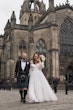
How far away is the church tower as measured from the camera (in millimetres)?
69287

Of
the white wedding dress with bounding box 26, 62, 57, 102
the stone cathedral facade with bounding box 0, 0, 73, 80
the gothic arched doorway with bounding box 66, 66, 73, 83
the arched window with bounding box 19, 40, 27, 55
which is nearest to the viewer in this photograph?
the white wedding dress with bounding box 26, 62, 57, 102

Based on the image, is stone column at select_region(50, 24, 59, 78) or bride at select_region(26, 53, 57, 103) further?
stone column at select_region(50, 24, 59, 78)

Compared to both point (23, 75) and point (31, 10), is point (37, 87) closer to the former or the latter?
point (23, 75)

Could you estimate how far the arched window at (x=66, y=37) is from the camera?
49.1m

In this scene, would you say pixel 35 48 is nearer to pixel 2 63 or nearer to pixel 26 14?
pixel 2 63

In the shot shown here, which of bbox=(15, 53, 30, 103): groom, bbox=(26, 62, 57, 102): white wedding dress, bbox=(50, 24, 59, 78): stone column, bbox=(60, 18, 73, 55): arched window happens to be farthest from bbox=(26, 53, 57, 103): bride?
bbox=(60, 18, 73, 55): arched window

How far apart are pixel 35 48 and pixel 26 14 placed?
22690mm

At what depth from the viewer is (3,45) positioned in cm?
5412

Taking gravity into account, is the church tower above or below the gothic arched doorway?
above

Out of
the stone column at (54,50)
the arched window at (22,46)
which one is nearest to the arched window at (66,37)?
the stone column at (54,50)

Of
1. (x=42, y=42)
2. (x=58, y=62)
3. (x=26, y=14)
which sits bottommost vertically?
(x=58, y=62)

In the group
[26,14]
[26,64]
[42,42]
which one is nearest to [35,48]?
[42,42]

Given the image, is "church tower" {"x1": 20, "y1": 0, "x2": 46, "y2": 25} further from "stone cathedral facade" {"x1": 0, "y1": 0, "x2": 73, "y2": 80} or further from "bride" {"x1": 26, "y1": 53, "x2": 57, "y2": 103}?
"bride" {"x1": 26, "y1": 53, "x2": 57, "y2": 103}

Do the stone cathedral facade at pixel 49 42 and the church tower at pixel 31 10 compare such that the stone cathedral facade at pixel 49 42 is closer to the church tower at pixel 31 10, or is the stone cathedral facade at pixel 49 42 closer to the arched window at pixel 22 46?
the arched window at pixel 22 46
